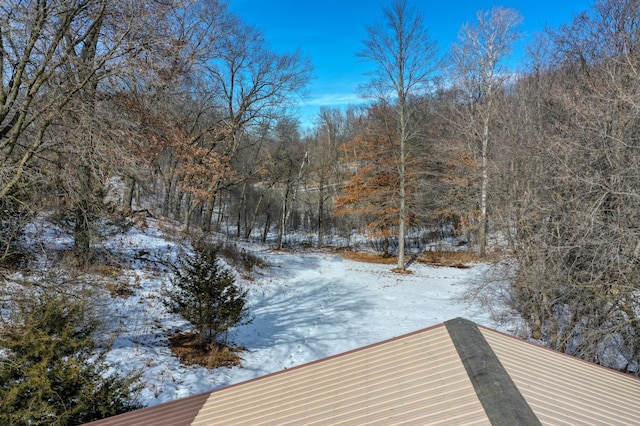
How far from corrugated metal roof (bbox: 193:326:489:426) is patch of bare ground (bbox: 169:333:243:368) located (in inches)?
134

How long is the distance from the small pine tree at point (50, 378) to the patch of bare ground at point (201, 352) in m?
2.75

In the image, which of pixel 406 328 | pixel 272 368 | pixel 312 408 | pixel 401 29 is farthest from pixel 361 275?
pixel 312 408

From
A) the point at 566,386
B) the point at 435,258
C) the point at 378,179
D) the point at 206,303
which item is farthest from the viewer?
the point at 435,258

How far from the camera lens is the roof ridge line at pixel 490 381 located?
8.07 ft

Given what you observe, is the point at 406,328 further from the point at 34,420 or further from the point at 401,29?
the point at 401,29

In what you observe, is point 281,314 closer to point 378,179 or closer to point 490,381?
point 490,381

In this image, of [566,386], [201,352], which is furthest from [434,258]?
[566,386]

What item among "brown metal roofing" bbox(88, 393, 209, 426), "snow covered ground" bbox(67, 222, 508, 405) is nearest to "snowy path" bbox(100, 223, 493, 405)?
"snow covered ground" bbox(67, 222, 508, 405)

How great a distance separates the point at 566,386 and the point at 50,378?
210 inches

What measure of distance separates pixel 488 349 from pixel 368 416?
1.55 m

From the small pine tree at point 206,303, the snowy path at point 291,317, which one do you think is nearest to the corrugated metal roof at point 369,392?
the snowy path at point 291,317

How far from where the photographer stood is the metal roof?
2.69 m

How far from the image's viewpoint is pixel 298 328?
31.0ft

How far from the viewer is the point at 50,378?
12.0ft
